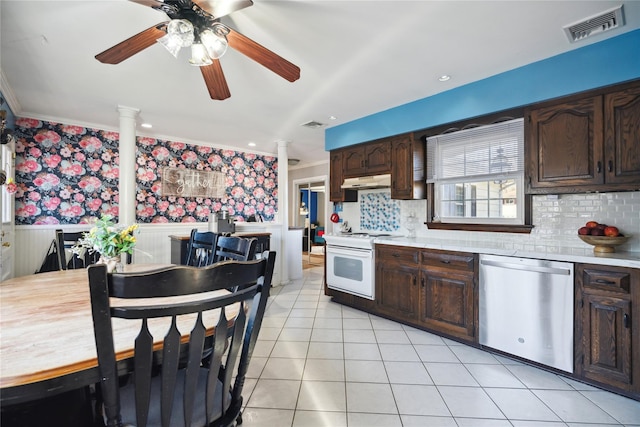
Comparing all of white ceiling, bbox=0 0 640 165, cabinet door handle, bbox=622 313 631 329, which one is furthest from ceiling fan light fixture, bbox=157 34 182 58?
cabinet door handle, bbox=622 313 631 329

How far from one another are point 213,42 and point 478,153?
261cm

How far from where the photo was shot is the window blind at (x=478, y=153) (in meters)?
2.71

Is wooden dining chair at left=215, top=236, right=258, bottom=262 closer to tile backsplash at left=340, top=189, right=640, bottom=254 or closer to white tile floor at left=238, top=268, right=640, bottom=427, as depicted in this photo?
white tile floor at left=238, top=268, right=640, bottom=427

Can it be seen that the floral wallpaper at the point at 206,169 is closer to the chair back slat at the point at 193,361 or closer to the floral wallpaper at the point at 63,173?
the floral wallpaper at the point at 63,173

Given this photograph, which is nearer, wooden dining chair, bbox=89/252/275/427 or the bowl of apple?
wooden dining chair, bbox=89/252/275/427

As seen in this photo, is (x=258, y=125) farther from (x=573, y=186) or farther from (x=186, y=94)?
(x=573, y=186)

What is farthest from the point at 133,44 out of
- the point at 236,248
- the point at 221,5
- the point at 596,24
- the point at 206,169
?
the point at 206,169

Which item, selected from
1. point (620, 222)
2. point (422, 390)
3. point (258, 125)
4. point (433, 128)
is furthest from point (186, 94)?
point (620, 222)

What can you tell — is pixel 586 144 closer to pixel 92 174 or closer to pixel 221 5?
pixel 221 5

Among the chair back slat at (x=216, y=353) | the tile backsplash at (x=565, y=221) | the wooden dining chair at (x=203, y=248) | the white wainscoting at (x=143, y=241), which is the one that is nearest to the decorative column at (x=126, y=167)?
the white wainscoting at (x=143, y=241)

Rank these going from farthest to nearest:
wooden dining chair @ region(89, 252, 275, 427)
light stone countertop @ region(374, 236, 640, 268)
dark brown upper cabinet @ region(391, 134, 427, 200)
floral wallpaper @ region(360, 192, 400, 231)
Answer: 1. floral wallpaper @ region(360, 192, 400, 231)
2. dark brown upper cabinet @ region(391, 134, 427, 200)
3. light stone countertop @ region(374, 236, 640, 268)
4. wooden dining chair @ region(89, 252, 275, 427)

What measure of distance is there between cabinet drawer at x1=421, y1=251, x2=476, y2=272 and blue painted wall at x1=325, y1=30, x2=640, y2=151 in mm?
1318

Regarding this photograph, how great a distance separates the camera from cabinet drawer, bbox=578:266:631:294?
6.07 ft

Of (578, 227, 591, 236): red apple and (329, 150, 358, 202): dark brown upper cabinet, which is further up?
(329, 150, 358, 202): dark brown upper cabinet
